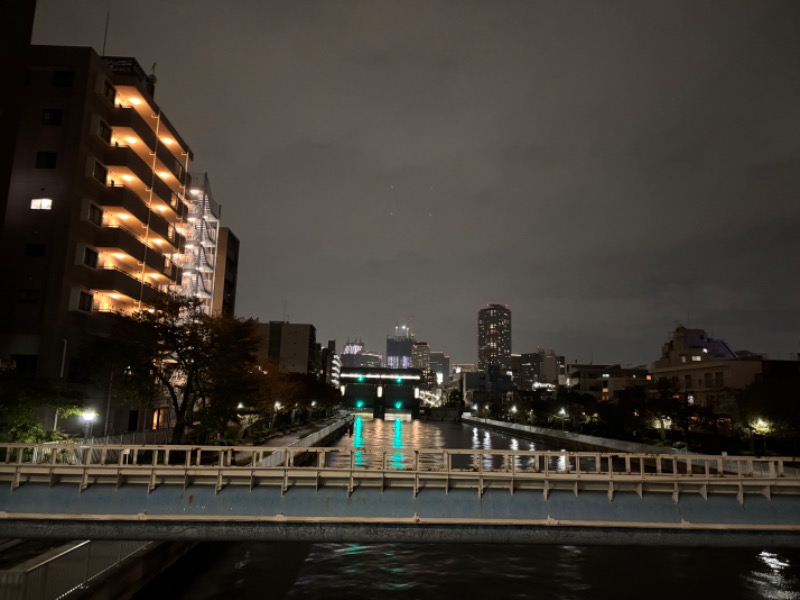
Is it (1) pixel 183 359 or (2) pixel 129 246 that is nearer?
(1) pixel 183 359

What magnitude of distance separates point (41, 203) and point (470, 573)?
43.2 m

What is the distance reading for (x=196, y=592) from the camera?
2195cm

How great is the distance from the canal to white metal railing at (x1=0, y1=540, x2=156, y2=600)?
3.22 metres

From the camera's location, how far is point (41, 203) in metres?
45.9

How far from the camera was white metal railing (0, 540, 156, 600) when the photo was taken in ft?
46.4

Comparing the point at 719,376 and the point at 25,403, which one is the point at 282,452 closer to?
the point at 25,403

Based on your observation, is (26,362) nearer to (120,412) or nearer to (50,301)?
(50,301)

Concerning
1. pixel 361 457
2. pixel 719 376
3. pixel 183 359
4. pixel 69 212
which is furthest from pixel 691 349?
pixel 69 212

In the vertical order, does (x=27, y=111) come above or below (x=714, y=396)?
above

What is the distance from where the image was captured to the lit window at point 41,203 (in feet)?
151

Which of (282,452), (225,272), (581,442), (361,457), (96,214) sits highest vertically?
(225,272)

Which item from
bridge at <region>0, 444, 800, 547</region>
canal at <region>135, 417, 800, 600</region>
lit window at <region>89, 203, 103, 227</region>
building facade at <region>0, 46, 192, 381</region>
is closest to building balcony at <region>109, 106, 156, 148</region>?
building facade at <region>0, 46, 192, 381</region>

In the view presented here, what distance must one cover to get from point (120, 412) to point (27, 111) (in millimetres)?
26915

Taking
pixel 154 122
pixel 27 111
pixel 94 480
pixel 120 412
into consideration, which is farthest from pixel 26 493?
pixel 154 122
